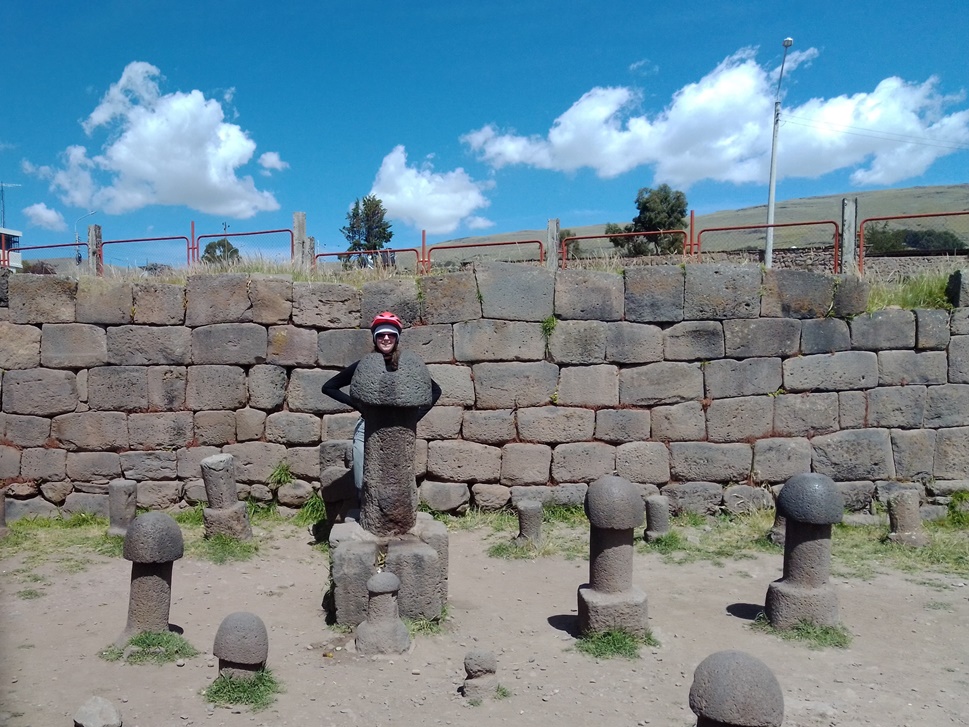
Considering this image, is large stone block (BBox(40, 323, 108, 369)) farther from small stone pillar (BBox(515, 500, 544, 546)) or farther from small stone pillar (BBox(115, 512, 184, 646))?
small stone pillar (BBox(515, 500, 544, 546))

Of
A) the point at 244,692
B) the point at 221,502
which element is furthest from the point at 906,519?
the point at 221,502

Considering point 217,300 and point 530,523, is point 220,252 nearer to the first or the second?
point 217,300

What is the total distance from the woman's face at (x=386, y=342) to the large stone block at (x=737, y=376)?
15.8ft

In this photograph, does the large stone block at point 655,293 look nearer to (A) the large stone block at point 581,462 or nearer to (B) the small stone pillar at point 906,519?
(A) the large stone block at point 581,462

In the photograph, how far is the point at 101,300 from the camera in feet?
31.2

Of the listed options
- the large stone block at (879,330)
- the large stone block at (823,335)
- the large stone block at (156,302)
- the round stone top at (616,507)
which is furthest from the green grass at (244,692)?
the large stone block at (879,330)

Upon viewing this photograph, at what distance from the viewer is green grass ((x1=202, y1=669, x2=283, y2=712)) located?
15.9 feet

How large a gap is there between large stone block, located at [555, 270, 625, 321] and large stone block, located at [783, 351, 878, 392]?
2.35 meters

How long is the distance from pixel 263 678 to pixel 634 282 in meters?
6.44

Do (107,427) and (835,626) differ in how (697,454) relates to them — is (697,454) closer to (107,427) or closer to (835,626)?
(835,626)

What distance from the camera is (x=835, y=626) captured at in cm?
619

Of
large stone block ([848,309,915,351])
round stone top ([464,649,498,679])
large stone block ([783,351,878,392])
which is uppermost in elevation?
large stone block ([848,309,915,351])

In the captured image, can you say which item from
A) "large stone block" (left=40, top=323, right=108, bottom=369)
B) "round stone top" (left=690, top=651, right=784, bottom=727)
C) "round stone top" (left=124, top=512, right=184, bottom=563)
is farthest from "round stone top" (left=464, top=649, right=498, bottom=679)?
"large stone block" (left=40, top=323, right=108, bottom=369)

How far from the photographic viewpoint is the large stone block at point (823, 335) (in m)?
9.71
